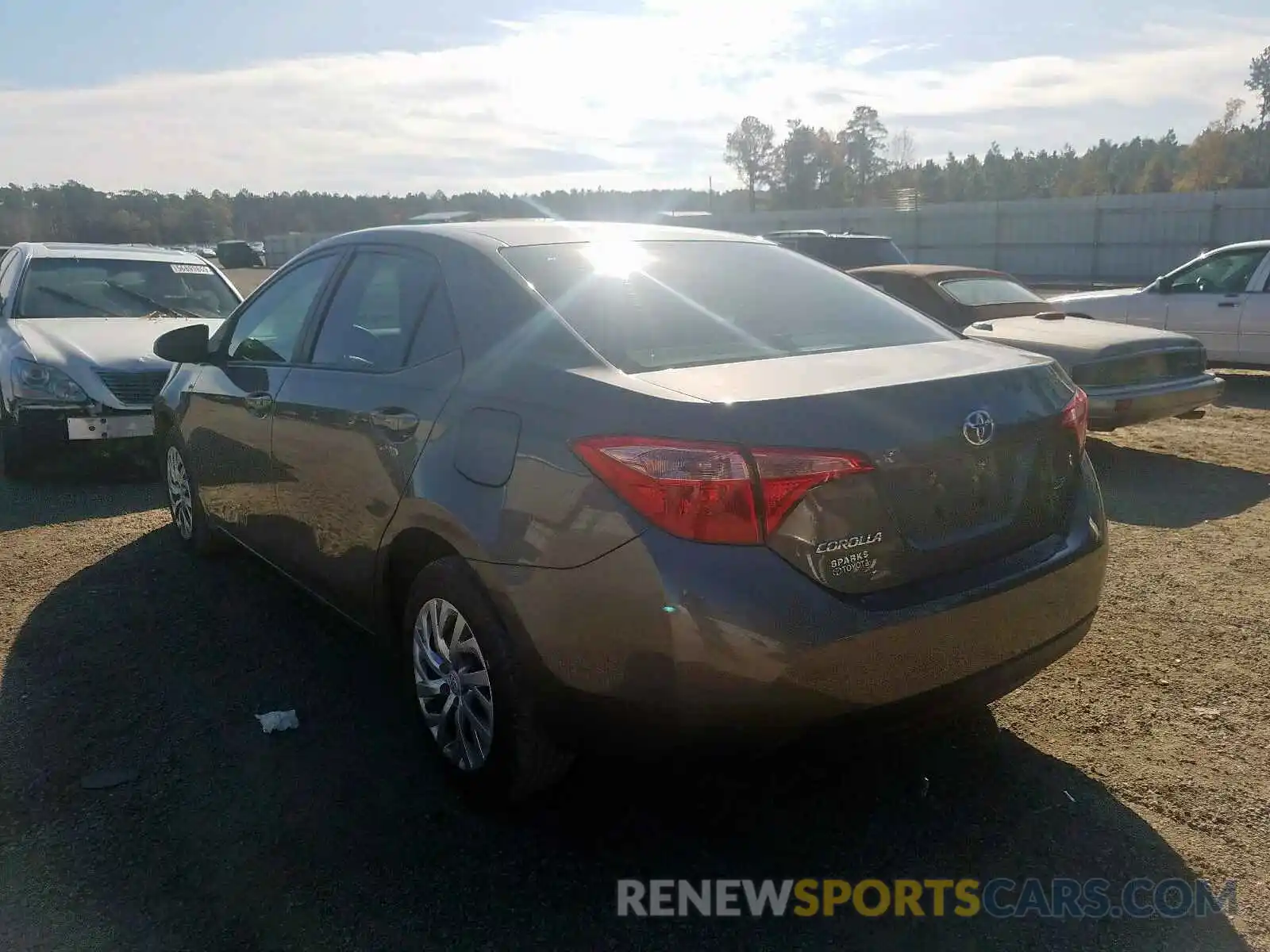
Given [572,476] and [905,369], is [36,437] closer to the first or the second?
[572,476]

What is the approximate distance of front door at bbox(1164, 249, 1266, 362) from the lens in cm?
1052

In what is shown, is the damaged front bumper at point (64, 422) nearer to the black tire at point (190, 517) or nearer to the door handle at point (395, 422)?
the black tire at point (190, 517)

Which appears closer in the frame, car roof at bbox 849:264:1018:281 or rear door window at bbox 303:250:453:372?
rear door window at bbox 303:250:453:372

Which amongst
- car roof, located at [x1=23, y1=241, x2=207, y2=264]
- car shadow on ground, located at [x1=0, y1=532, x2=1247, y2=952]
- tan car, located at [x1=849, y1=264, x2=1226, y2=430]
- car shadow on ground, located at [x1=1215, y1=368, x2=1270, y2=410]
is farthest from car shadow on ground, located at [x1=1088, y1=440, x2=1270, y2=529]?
car roof, located at [x1=23, y1=241, x2=207, y2=264]

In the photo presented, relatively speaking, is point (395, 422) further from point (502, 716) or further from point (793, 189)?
point (793, 189)

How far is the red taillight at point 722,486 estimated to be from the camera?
2369mm

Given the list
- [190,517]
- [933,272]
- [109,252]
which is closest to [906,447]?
[190,517]

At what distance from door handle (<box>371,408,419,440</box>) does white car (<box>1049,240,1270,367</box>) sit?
29.2 ft

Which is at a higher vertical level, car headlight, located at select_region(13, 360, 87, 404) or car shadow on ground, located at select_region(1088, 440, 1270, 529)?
car headlight, located at select_region(13, 360, 87, 404)

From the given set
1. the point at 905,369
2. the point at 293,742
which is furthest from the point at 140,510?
the point at 905,369

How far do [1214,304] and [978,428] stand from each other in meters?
9.60

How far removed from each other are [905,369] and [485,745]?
1573mm

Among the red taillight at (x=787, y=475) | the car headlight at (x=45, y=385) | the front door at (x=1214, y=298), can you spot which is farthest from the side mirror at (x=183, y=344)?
the front door at (x=1214, y=298)

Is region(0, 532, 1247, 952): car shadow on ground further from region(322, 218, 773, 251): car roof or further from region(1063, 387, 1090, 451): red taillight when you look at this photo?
region(322, 218, 773, 251): car roof
